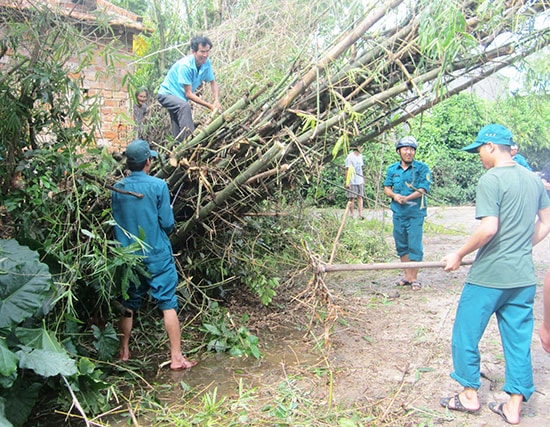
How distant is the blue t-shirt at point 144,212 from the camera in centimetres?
357

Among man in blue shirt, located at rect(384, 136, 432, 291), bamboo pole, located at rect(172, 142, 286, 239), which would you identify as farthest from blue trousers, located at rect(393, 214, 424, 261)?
bamboo pole, located at rect(172, 142, 286, 239)

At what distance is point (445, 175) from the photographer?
14797 millimetres

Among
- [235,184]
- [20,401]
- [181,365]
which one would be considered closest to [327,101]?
[235,184]

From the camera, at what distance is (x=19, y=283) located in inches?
110

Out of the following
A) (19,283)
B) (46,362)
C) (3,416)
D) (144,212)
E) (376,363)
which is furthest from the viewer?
(376,363)

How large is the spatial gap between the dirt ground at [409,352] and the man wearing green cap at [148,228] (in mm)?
1312

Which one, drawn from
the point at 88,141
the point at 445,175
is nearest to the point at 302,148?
the point at 88,141

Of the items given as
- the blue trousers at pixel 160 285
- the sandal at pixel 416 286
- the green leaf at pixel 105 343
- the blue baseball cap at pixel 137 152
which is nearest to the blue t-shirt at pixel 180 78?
the blue baseball cap at pixel 137 152

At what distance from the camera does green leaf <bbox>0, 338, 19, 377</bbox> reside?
2391mm

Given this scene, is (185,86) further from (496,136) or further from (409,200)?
(496,136)

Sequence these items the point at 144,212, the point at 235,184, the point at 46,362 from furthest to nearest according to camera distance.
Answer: the point at 235,184 → the point at 144,212 → the point at 46,362

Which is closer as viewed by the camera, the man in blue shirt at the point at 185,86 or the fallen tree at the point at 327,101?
the fallen tree at the point at 327,101

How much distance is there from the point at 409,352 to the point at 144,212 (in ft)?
7.87

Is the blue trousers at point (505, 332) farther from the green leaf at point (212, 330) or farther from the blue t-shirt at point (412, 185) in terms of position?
the blue t-shirt at point (412, 185)
